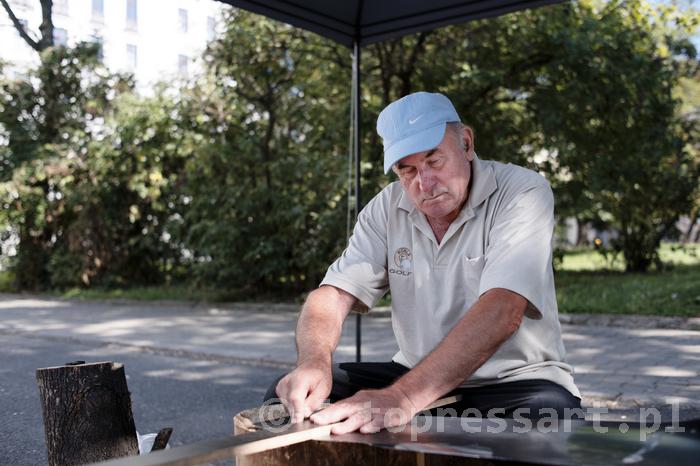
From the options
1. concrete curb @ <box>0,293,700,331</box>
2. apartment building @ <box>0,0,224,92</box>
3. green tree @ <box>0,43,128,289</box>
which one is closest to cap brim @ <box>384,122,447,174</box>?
apartment building @ <box>0,0,224,92</box>

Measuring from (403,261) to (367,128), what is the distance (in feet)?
23.6

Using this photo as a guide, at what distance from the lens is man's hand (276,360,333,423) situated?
1922mm

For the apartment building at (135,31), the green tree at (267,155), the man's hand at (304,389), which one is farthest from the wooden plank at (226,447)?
the green tree at (267,155)

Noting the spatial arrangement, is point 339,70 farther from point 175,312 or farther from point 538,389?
point 538,389

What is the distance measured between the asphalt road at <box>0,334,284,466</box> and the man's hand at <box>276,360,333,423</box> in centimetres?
240

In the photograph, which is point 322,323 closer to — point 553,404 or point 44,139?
point 553,404

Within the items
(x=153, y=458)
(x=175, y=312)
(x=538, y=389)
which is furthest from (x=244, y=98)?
(x=153, y=458)

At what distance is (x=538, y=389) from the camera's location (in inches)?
89.1

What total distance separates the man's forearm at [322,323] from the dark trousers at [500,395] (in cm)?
17

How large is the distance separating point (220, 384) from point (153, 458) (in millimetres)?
4676

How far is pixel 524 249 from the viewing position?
2.24 metres

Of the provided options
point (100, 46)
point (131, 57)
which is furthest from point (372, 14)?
point (100, 46)

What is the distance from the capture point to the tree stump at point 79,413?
259 cm

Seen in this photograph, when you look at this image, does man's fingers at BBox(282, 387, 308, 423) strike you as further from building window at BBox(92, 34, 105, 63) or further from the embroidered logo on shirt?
building window at BBox(92, 34, 105, 63)
